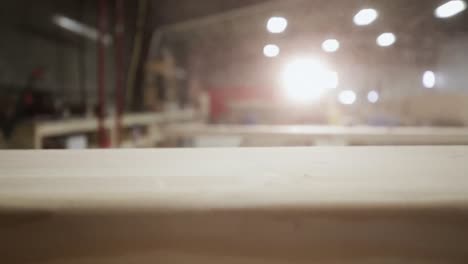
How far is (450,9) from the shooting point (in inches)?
19.0

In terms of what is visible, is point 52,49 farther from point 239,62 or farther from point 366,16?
point 366,16

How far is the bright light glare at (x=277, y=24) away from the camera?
1.63 feet

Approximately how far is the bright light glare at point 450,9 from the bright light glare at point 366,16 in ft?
0.27

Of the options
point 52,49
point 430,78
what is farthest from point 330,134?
point 52,49

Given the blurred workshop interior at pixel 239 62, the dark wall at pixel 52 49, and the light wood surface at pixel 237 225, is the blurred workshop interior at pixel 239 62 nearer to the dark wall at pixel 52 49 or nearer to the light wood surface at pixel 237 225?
the dark wall at pixel 52 49

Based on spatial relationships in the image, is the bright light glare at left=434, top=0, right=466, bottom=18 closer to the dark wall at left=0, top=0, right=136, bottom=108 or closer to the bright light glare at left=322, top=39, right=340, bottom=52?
the bright light glare at left=322, top=39, right=340, bottom=52

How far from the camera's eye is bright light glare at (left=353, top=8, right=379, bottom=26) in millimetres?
457

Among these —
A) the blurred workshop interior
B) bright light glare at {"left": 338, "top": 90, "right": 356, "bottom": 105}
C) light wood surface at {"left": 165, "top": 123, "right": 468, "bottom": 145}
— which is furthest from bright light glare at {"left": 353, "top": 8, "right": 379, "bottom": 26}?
bright light glare at {"left": 338, "top": 90, "right": 356, "bottom": 105}

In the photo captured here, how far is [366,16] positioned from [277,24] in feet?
0.40

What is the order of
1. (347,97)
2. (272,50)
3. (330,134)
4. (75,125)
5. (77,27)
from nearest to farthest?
1. (272,50)
2. (330,134)
3. (75,125)
4. (77,27)
5. (347,97)

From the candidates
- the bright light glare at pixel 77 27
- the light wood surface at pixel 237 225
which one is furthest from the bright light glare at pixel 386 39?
the bright light glare at pixel 77 27

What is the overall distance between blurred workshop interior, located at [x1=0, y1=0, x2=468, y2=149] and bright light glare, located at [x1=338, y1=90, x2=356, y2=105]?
2 centimetres

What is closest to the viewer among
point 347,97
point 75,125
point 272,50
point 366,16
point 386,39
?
point 366,16

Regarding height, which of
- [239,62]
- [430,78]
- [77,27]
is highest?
[77,27]
